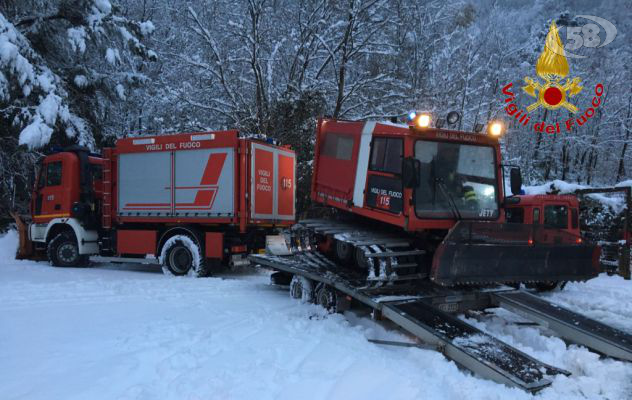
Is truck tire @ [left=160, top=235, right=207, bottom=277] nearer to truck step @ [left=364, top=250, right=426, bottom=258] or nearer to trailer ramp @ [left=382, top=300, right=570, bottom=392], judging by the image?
truck step @ [left=364, top=250, right=426, bottom=258]

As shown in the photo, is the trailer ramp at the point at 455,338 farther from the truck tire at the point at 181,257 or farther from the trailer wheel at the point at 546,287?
the trailer wheel at the point at 546,287

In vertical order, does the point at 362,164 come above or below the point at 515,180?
above

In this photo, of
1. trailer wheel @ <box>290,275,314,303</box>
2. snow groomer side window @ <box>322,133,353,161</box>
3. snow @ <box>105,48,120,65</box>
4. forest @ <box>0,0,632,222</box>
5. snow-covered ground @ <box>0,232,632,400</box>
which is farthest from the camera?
forest @ <box>0,0,632,222</box>

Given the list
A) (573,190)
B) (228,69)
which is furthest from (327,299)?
(228,69)

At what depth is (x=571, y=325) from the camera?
539 cm

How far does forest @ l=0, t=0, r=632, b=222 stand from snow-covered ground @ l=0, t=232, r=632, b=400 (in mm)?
7032

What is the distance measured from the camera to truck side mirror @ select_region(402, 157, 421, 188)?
6.12 m

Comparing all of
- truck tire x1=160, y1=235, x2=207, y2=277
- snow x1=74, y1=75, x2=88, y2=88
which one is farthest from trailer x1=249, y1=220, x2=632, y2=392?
snow x1=74, y1=75, x2=88, y2=88

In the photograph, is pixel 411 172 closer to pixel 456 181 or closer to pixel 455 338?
pixel 456 181

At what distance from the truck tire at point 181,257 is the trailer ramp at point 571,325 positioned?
6126 millimetres

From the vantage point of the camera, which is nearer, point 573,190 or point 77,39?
point 77,39

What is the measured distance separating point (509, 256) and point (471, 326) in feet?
5.02

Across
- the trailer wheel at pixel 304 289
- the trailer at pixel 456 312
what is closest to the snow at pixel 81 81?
the trailer at pixel 456 312

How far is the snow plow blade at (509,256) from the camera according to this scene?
5914 mm
